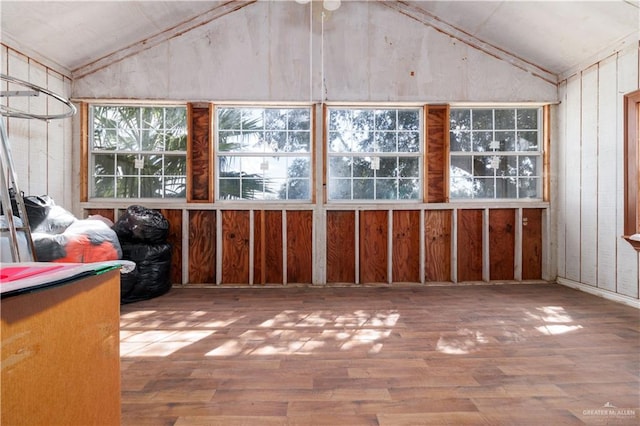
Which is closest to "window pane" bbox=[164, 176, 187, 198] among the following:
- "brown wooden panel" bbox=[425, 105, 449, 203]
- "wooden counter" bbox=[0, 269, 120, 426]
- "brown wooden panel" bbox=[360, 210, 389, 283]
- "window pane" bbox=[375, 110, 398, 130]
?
"brown wooden panel" bbox=[360, 210, 389, 283]

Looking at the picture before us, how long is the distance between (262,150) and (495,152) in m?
2.94

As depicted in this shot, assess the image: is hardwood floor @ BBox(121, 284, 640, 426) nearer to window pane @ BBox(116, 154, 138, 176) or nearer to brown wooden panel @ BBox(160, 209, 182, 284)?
brown wooden panel @ BBox(160, 209, 182, 284)

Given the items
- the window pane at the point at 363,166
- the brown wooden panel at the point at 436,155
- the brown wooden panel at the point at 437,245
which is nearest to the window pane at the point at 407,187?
the brown wooden panel at the point at 436,155

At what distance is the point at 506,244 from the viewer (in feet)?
12.6

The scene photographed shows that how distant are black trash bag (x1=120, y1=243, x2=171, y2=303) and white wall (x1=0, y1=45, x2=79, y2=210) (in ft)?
3.82

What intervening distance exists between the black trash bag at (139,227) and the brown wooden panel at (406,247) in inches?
106

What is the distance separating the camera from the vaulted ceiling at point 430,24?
2.85 metres

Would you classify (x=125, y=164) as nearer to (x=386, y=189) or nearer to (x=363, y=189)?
(x=363, y=189)

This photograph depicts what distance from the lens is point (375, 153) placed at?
383cm

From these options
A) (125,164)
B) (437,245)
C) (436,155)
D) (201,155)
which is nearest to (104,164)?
(125,164)

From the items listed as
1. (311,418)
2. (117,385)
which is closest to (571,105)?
(311,418)

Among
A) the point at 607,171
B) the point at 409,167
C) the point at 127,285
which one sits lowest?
the point at 127,285

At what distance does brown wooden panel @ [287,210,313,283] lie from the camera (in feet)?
12.2

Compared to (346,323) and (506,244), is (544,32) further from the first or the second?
(346,323)
